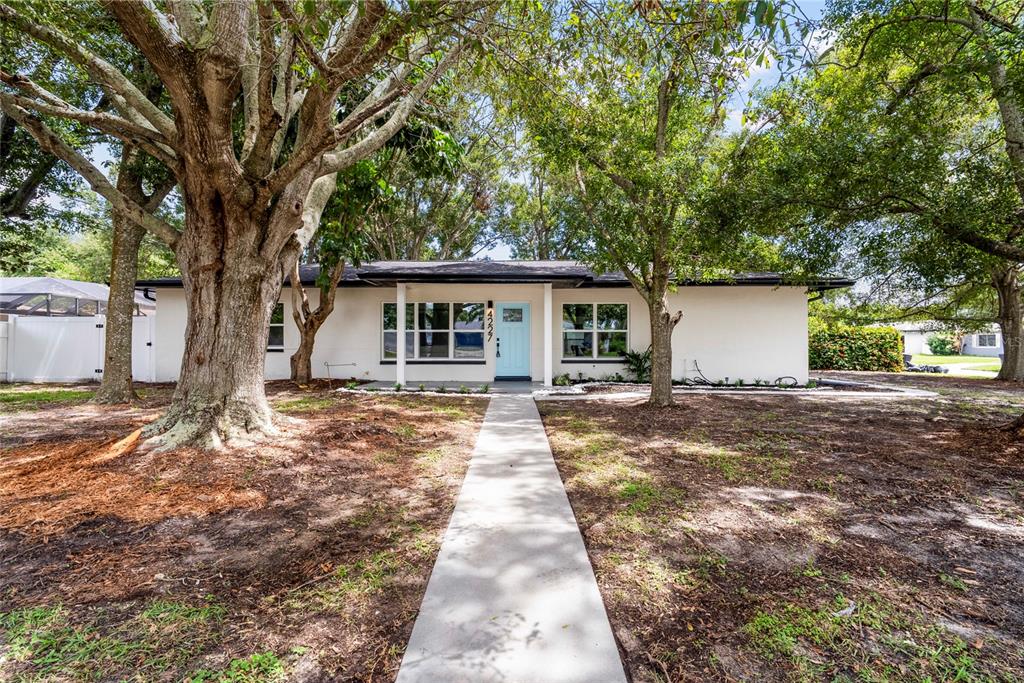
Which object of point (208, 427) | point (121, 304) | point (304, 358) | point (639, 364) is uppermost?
point (121, 304)

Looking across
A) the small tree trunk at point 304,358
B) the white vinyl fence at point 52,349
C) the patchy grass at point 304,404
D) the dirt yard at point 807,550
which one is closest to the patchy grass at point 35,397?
the white vinyl fence at point 52,349

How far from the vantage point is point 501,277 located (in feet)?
34.2

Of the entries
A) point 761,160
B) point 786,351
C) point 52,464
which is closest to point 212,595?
point 52,464

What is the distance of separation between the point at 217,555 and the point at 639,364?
1075 cm

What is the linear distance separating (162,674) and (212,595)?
0.60m

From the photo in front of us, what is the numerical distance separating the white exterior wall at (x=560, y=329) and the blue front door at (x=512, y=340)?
0.29 m

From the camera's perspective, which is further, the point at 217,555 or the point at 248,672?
the point at 217,555

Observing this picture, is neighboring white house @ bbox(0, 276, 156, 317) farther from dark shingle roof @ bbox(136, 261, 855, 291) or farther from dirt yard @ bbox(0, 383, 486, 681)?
dirt yard @ bbox(0, 383, 486, 681)

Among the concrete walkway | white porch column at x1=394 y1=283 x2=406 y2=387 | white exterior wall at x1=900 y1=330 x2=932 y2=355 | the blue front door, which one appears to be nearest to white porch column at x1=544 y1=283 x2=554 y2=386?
the blue front door

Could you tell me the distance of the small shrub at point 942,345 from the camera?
1255 inches

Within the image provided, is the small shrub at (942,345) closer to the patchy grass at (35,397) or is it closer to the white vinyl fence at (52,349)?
the patchy grass at (35,397)

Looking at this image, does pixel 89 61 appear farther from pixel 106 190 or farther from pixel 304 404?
pixel 304 404

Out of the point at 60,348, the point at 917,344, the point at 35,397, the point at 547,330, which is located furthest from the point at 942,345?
the point at 60,348

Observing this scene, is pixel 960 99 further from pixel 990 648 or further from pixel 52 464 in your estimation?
pixel 52 464
